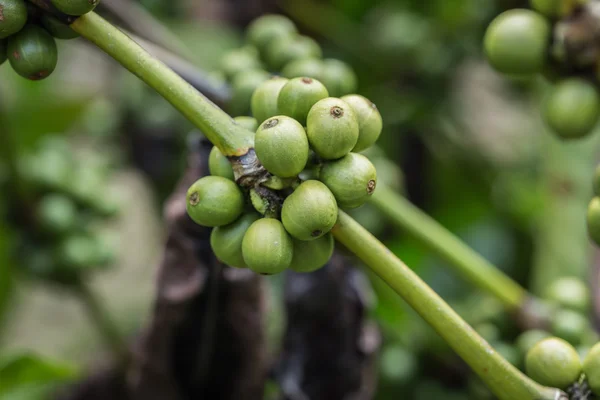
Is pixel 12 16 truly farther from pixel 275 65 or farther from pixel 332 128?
pixel 275 65

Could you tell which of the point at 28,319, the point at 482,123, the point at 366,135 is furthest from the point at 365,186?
the point at 482,123

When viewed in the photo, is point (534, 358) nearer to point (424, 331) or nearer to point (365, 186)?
point (365, 186)

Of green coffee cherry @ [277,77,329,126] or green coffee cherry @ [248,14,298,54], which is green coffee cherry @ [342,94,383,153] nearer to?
green coffee cherry @ [277,77,329,126]

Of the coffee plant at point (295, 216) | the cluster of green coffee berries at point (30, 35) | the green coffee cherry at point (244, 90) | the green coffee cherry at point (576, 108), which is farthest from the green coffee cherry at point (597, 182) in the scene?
the cluster of green coffee berries at point (30, 35)

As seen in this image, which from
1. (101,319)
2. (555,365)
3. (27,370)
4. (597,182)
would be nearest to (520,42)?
→ (597,182)

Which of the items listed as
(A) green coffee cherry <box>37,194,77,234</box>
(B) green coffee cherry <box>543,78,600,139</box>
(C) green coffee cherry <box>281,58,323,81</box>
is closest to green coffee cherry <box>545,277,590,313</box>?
(B) green coffee cherry <box>543,78,600,139</box>

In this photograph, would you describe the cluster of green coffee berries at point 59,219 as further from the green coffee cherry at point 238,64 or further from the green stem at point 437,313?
the green stem at point 437,313
